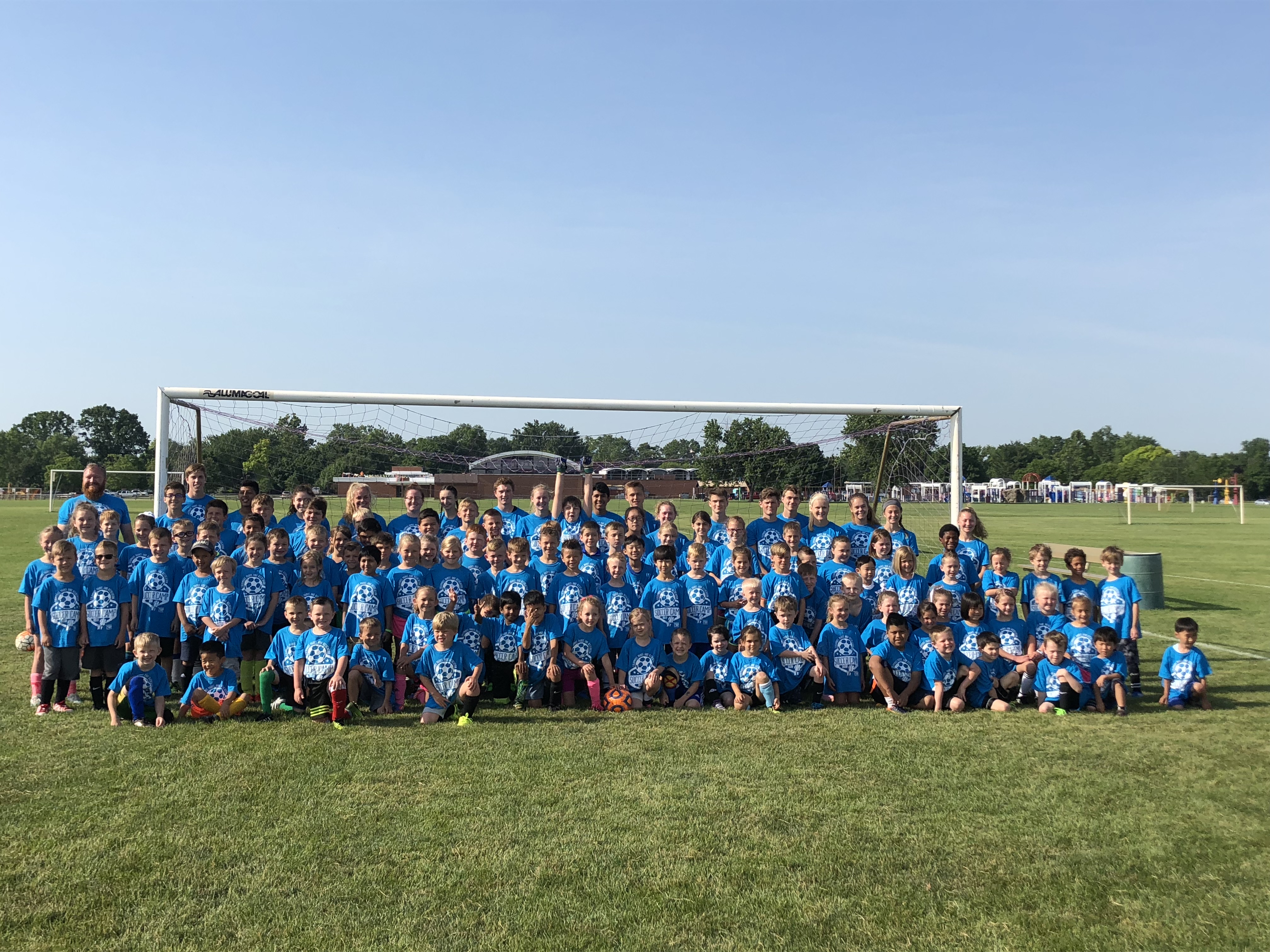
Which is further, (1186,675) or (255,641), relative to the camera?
(1186,675)

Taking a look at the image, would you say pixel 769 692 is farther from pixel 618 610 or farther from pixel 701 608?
pixel 618 610

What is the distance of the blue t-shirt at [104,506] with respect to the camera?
21.5ft

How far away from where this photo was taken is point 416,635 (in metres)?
6.03

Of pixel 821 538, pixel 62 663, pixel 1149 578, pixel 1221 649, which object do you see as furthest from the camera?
pixel 1149 578

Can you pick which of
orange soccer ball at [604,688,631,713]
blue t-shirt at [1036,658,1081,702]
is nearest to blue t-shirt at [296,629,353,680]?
orange soccer ball at [604,688,631,713]

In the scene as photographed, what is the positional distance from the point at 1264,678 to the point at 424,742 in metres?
6.71

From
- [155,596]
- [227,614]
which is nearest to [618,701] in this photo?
[227,614]

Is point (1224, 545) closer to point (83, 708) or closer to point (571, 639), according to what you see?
point (571, 639)

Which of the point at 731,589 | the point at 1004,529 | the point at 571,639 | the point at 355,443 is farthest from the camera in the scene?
the point at 1004,529

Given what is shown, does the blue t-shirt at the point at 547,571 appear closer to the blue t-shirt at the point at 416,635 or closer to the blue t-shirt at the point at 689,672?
the blue t-shirt at the point at 416,635

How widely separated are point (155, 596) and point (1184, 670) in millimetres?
7345

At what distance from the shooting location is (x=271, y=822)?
12.6ft

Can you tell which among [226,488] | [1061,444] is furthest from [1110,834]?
[1061,444]

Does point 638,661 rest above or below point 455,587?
below
